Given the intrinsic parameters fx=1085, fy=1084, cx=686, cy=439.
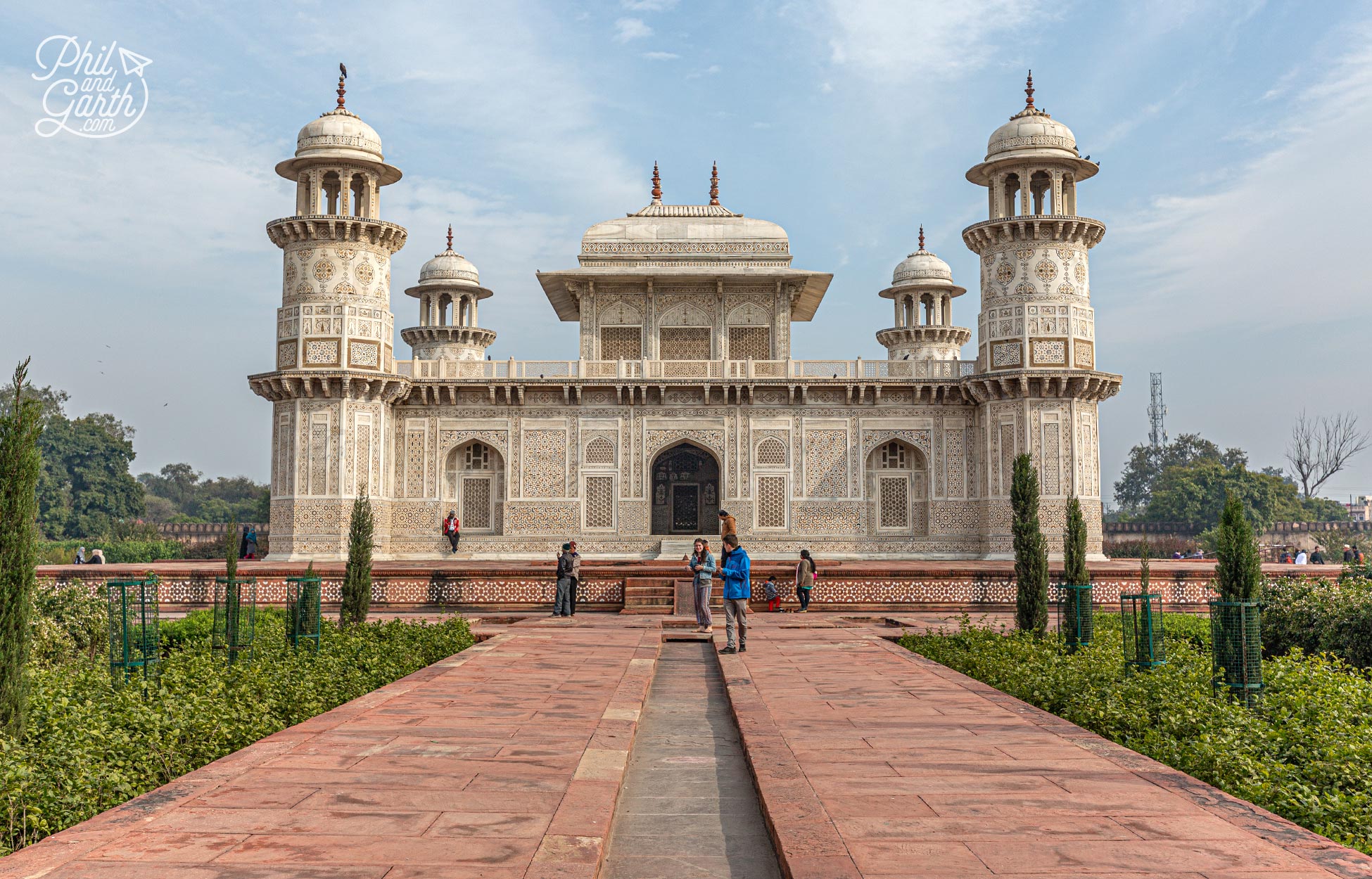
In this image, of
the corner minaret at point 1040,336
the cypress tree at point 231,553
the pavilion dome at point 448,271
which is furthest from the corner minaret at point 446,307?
the cypress tree at point 231,553

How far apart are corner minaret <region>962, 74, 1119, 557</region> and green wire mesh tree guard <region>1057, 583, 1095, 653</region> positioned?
12921 millimetres

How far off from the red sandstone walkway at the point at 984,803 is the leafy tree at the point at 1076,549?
433cm

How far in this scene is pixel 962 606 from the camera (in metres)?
16.8

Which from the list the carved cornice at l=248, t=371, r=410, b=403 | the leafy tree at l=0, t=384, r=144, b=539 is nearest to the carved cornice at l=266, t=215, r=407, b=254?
the carved cornice at l=248, t=371, r=410, b=403

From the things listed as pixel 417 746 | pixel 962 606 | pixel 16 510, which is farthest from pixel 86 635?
pixel 962 606

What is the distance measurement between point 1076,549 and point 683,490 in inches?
569

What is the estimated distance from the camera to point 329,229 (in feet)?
78.2

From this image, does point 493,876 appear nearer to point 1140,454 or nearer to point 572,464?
point 572,464

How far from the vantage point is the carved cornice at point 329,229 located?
78.0 feet

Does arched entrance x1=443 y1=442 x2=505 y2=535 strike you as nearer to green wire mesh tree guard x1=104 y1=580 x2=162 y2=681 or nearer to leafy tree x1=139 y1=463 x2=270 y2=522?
green wire mesh tree guard x1=104 y1=580 x2=162 y2=681

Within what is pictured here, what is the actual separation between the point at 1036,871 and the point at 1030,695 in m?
4.30

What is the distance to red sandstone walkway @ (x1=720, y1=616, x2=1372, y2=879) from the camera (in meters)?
3.61

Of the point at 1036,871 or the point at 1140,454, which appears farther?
the point at 1140,454

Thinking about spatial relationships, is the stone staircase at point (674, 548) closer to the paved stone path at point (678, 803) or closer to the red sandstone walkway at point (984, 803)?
the paved stone path at point (678, 803)
